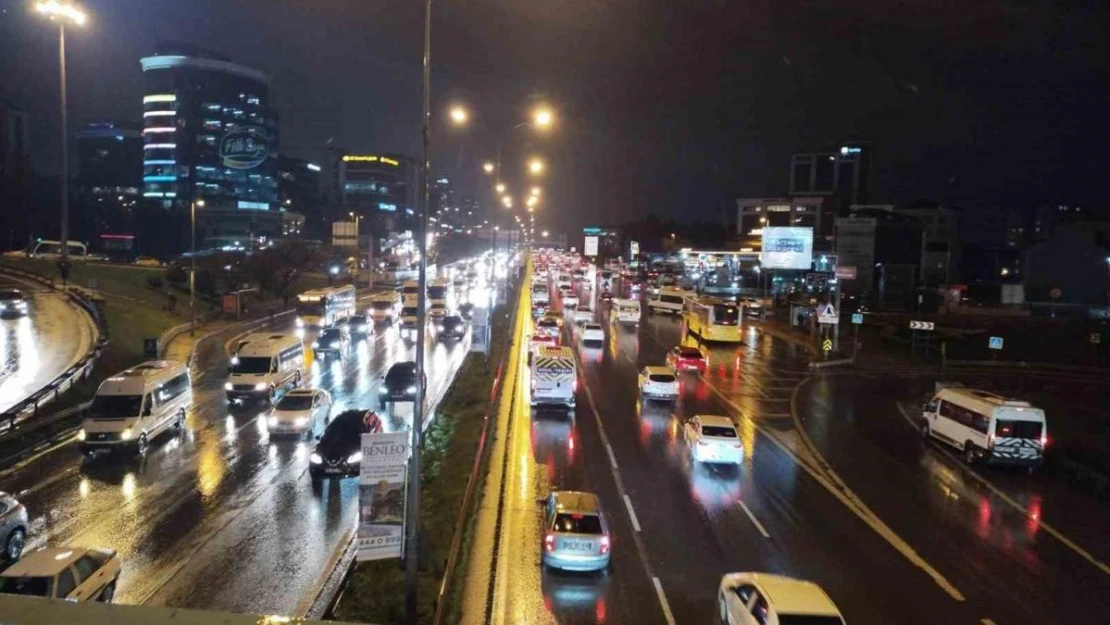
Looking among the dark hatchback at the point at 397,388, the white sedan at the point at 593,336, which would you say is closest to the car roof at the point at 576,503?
the dark hatchback at the point at 397,388

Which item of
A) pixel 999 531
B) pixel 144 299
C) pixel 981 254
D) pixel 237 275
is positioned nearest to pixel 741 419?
pixel 999 531

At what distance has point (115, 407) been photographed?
922 inches

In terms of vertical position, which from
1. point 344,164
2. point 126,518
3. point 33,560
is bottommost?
point 126,518

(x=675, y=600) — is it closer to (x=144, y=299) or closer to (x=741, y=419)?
(x=741, y=419)

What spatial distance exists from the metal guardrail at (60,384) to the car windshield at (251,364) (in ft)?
18.8

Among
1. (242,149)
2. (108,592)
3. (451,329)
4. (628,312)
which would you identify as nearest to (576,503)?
(108,592)

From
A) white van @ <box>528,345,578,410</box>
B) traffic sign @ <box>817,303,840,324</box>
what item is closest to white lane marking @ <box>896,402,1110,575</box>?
white van @ <box>528,345,578,410</box>

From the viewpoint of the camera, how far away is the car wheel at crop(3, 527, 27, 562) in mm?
14834

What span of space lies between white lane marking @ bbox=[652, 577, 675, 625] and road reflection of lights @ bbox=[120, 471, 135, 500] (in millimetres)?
12614

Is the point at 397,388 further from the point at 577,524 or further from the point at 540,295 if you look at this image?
the point at 540,295

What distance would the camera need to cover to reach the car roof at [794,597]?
35.0ft

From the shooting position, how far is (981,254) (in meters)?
140

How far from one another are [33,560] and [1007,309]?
76.8 meters

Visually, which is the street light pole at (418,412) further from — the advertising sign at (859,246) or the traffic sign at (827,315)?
the advertising sign at (859,246)
